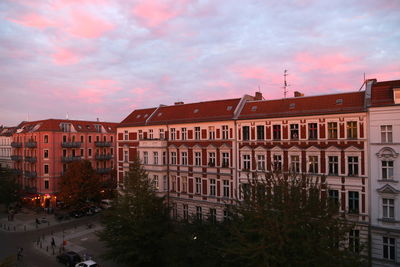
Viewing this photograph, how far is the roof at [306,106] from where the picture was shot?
24359 mm

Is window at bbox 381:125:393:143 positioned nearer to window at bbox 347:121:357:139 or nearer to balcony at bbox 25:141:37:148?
window at bbox 347:121:357:139

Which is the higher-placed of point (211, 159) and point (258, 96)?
point (258, 96)

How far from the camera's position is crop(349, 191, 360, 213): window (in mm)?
23375

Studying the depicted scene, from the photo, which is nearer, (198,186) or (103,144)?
(198,186)

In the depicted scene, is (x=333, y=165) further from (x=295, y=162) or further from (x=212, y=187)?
(x=212, y=187)

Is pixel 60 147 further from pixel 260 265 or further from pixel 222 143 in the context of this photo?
pixel 260 265

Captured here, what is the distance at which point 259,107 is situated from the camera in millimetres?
30172

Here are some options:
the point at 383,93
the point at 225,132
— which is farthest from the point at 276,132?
the point at 383,93

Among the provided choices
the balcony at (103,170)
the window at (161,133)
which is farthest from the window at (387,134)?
the balcony at (103,170)

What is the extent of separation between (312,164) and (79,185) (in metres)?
33.2

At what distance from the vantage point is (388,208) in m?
22.0

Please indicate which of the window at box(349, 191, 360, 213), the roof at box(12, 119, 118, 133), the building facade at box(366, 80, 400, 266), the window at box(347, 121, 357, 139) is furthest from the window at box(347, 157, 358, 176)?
the roof at box(12, 119, 118, 133)

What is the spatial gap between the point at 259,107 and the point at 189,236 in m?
16.9

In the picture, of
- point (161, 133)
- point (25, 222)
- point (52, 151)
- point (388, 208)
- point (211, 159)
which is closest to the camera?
point (388, 208)
